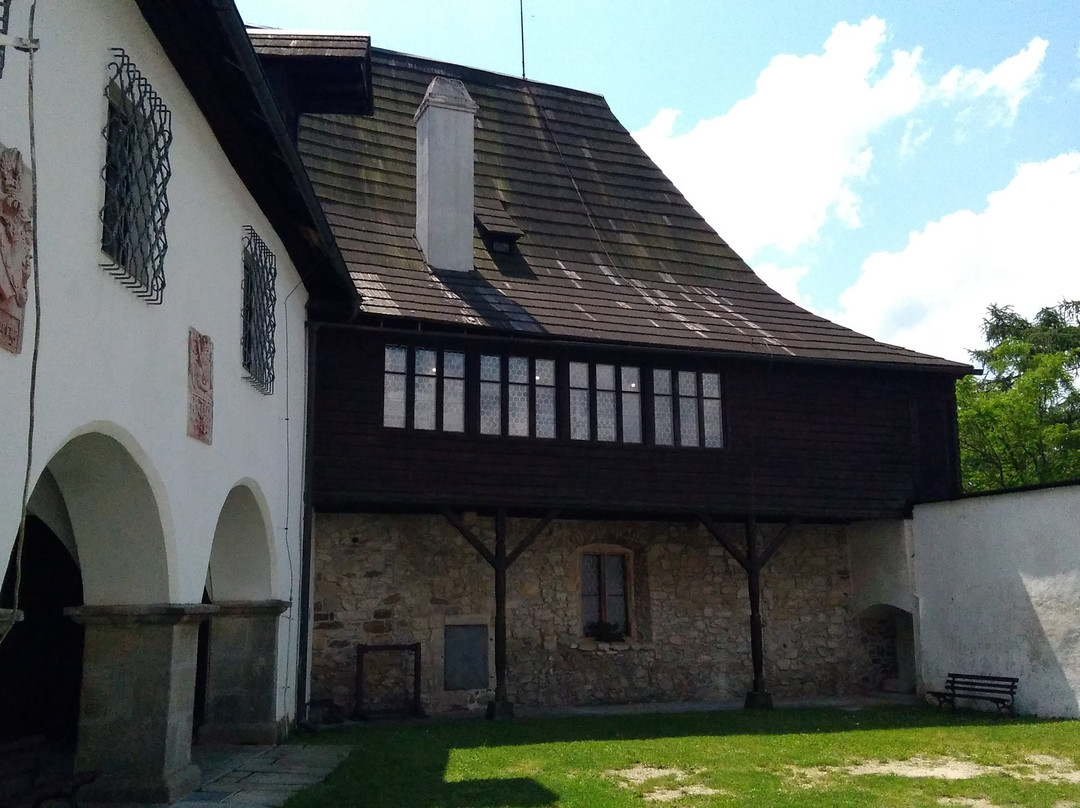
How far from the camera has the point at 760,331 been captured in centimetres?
1573

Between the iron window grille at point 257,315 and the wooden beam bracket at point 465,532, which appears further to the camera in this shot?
the wooden beam bracket at point 465,532

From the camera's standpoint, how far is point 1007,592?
14.2 meters

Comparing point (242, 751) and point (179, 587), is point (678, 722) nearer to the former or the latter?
point (242, 751)

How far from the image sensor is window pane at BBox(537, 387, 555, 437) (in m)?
14.1

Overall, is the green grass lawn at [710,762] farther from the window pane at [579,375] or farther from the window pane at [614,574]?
the window pane at [579,375]

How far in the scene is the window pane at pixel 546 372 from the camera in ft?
46.6

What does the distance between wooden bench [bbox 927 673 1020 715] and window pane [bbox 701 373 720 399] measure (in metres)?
5.03

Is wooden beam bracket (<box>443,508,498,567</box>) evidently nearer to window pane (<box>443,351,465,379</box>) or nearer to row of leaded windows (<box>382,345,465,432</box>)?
row of leaded windows (<box>382,345,465,432</box>)

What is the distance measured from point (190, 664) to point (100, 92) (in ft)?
12.7

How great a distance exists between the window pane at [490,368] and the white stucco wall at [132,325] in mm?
3465

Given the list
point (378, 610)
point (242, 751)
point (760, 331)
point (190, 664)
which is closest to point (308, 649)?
point (378, 610)

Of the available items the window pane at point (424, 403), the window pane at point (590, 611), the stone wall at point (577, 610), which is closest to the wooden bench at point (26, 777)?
the stone wall at point (577, 610)

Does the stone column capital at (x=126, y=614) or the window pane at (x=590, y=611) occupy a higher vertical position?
the stone column capital at (x=126, y=614)

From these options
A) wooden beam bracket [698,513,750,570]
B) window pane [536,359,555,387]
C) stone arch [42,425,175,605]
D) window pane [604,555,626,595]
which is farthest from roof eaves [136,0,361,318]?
window pane [604,555,626,595]
